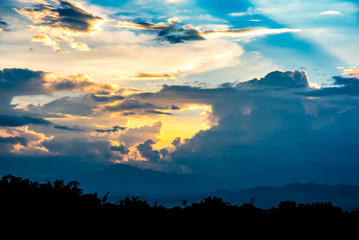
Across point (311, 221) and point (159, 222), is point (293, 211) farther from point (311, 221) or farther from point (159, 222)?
point (159, 222)

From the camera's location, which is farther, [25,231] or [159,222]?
[159,222]

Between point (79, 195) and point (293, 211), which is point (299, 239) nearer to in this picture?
point (293, 211)

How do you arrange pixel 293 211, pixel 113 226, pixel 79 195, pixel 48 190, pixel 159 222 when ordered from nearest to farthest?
pixel 113 226
pixel 159 222
pixel 48 190
pixel 79 195
pixel 293 211

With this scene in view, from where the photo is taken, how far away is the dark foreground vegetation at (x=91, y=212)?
74.3 m

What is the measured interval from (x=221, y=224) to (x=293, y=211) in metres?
26.9

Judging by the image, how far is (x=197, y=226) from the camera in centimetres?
8194

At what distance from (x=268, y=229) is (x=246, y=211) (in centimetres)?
724

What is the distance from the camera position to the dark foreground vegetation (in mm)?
74312

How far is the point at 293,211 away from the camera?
101375 millimetres

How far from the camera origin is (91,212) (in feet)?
286

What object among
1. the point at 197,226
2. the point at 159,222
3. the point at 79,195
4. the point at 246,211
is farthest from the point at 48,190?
the point at 246,211

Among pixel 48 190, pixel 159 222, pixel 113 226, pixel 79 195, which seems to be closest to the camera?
pixel 113 226

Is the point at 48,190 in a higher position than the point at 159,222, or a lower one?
higher

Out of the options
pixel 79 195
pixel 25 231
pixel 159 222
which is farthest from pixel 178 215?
pixel 25 231
